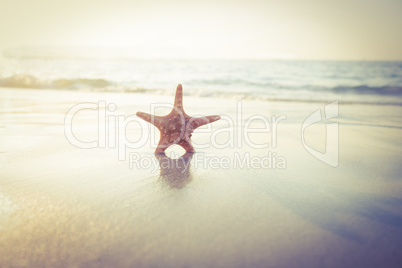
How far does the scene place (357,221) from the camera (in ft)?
5.85

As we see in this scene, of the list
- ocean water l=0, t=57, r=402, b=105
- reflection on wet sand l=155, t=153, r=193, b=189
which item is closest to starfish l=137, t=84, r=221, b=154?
reflection on wet sand l=155, t=153, r=193, b=189

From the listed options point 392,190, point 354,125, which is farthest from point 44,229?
point 354,125

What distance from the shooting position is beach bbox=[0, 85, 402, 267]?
144cm

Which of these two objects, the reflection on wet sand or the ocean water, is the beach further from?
the ocean water

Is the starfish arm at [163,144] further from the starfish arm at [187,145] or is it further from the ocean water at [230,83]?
the ocean water at [230,83]

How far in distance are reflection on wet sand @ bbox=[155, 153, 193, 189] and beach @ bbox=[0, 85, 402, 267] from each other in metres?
0.02

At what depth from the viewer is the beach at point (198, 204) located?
1443mm

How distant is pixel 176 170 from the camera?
9.15ft

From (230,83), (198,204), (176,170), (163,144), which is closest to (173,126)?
(163,144)

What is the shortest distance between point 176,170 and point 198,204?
2.68 feet

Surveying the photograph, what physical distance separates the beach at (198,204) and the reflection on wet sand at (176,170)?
0.02 m

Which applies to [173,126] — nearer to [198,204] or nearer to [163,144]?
[163,144]

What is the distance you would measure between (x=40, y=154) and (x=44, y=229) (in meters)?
1.87

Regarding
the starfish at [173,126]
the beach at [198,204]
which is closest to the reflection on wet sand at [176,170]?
the beach at [198,204]
